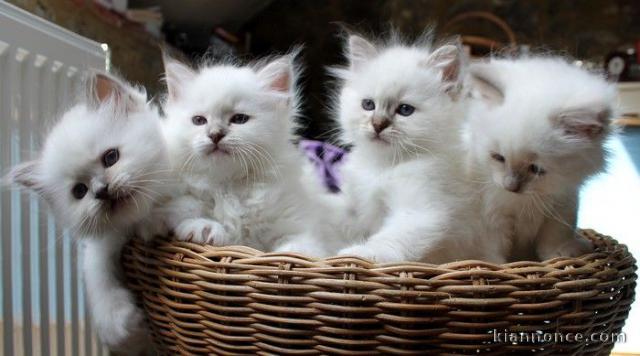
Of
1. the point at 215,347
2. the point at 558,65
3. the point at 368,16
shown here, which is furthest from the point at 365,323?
the point at 368,16

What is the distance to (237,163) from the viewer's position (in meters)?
1.02

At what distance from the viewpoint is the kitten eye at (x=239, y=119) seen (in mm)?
1041

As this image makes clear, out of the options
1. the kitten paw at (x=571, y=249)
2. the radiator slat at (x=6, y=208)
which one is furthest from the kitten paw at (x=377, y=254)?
the radiator slat at (x=6, y=208)

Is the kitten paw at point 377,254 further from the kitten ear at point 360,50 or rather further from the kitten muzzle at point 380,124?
the kitten ear at point 360,50

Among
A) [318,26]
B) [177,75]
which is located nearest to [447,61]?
[177,75]

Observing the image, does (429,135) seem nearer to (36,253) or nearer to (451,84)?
(451,84)

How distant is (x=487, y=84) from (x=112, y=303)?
82 centimetres

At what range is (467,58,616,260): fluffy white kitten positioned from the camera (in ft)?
2.93

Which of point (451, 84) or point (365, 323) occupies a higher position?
point (451, 84)

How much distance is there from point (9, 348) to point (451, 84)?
3.68 feet

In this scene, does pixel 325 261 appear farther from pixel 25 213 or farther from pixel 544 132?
pixel 25 213

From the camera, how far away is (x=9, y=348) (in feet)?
3.72

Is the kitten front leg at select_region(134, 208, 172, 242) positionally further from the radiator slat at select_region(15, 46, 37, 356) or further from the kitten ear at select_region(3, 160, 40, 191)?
the radiator slat at select_region(15, 46, 37, 356)

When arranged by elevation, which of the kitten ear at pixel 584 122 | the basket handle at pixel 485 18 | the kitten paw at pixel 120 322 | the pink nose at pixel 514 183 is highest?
the basket handle at pixel 485 18
